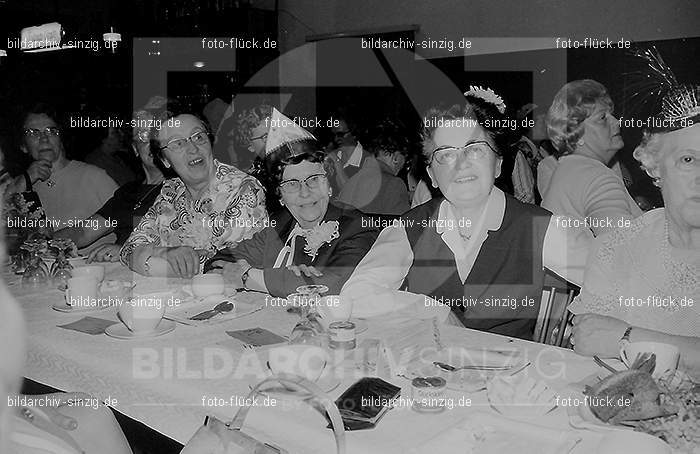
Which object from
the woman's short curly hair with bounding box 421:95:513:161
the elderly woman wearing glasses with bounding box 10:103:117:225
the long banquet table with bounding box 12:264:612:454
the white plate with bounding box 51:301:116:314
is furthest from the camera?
the elderly woman wearing glasses with bounding box 10:103:117:225

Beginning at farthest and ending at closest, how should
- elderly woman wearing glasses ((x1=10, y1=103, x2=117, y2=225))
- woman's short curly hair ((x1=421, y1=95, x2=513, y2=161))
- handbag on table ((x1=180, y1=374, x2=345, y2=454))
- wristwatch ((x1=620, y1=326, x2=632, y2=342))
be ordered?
1. elderly woman wearing glasses ((x1=10, y1=103, x2=117, y2=225))
2. woman's short curly hair ((x1=421, y1=95, x2=513, y2=161))
3. wristwatch ((x1=620, y1=326, x2=632, y2=342))
4. handbag on table ((x1=180, y1=374, x2=345, y2=454))

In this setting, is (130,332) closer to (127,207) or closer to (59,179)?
(127,207)

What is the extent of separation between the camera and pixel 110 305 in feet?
7.34

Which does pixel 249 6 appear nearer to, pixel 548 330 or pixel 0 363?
pixel 548 330

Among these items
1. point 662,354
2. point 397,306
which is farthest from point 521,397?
point 397,306

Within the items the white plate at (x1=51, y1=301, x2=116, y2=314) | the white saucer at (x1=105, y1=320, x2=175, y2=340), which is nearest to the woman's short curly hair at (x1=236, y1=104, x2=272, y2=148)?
the white plate at (x1=51, y1=301, x2=116, y2=314)

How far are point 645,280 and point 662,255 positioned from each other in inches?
3.4

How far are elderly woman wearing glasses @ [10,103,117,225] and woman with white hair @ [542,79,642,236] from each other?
8.70 ft

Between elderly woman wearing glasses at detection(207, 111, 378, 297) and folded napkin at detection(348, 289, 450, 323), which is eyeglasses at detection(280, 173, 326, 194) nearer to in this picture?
elderly woman wearing glasses at detection(207, 111, 378, 297)

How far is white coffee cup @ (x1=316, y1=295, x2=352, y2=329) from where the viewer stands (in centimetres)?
186

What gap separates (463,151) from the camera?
88.1 inches

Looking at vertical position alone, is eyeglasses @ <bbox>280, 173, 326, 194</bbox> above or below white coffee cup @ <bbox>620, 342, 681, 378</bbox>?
above

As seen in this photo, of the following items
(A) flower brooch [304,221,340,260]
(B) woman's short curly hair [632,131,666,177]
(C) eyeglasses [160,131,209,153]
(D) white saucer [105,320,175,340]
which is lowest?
(D) white saucer [105,320,175,340]

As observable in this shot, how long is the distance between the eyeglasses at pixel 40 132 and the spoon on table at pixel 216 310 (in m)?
2.43
